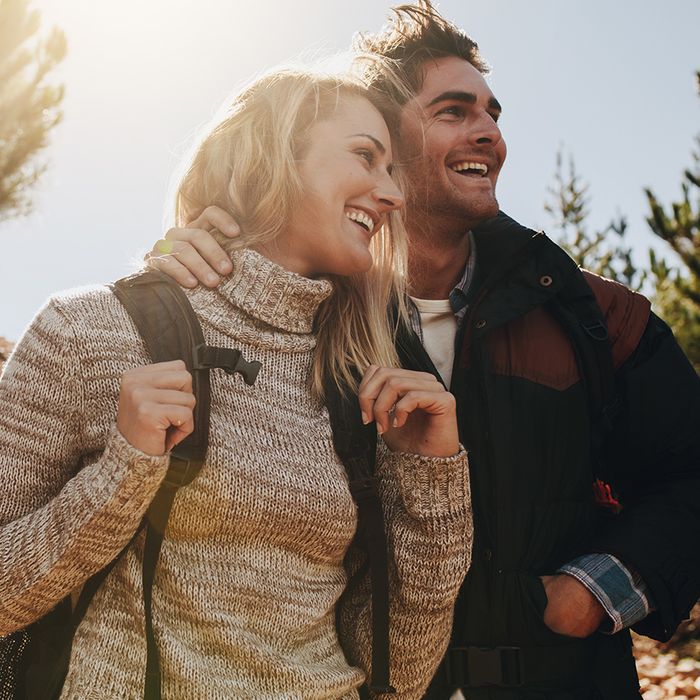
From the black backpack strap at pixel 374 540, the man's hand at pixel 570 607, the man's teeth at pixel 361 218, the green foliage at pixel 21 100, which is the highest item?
the green foliage at pixel 21 100

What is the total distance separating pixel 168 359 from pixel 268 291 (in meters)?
0.45

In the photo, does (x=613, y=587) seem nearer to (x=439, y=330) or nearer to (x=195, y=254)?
(x=439, y=330)

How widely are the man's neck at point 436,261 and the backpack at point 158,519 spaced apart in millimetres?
1281

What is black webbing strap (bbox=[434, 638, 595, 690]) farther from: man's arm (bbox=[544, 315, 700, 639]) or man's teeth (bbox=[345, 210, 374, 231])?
man's teeth (bbox=[345, 210, 374, 231])

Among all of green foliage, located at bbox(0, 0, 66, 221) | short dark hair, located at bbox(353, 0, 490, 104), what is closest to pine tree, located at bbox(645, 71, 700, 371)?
short dark hair, located at bbox(353, 0, 490, 104)

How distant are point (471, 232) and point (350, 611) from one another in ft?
5.58

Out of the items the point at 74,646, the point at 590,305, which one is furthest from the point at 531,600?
the point at 74,646

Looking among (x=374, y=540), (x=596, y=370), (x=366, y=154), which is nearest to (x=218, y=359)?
(x=374, y=540)

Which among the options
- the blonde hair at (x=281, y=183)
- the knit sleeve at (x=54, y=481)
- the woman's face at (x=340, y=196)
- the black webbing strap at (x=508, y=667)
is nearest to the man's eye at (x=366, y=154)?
the woman's face at (x=340, y=196)

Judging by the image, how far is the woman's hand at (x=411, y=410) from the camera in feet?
6.37

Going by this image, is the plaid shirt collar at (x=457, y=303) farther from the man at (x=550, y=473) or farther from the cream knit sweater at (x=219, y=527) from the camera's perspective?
the cream knit sweater at (x=219, y=527)

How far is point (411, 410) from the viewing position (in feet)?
6.39

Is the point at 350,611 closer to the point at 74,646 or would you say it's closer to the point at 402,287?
the point at 74,646

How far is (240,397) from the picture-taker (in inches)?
79.3
